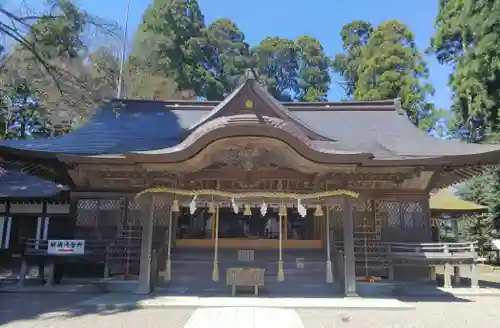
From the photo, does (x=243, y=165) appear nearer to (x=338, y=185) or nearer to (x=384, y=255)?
(x=338, y=185)

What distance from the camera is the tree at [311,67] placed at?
4528 centimetres

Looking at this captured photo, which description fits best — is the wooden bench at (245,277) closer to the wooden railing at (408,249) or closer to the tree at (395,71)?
the wooden railing at (408,249)

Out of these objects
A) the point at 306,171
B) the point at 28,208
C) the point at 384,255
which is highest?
the point at 306,171

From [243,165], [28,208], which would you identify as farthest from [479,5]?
[28,208]

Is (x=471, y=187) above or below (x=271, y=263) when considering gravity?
above

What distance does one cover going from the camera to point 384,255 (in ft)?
33.9

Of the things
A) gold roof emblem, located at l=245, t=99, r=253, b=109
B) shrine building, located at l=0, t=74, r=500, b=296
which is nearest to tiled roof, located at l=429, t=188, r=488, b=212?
shrine building, located at l=0, t=74, r=500, b=296

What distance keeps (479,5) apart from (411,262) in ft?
60.6

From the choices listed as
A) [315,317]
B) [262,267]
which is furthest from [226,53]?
[315,317]

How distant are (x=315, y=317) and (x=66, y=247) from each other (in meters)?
7.00

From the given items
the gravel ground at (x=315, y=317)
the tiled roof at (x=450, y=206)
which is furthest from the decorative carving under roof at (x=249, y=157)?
the tiled roof at (x=450, y=206)

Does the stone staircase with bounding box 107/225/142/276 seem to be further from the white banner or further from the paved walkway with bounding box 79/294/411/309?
the paved walkway with bounding box 79/294/411/309

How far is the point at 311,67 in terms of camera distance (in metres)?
46.1

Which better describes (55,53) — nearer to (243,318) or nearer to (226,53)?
(243,318)
